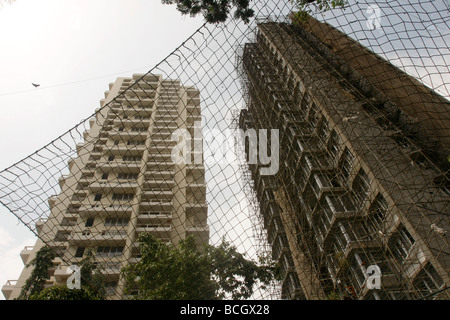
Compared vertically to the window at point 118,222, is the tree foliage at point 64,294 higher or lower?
lower

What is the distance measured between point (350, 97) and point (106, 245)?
859 cm

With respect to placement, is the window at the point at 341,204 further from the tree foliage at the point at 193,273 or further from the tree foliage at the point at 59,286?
the tree foliage at the point at 59,286

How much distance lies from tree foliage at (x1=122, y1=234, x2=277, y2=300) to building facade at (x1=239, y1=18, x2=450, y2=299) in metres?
0.99

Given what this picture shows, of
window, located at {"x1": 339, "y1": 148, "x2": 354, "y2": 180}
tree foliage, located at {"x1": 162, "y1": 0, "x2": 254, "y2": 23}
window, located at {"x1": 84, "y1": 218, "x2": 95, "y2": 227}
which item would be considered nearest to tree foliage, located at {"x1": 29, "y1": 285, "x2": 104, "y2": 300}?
tree foliage, located at {"x1": 162, "y1": 0, "x2": 254, "y2": 23}

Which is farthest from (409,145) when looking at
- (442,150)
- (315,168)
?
(315,168)

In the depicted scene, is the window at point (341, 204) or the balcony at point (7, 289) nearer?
the window at point (341, 204)

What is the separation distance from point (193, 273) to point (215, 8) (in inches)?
153

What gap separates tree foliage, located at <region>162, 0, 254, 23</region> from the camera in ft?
9.08

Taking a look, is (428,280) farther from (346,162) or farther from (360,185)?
(346,162)

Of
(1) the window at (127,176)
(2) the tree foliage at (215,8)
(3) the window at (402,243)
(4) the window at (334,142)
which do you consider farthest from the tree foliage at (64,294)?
(1) the window at (127,176)

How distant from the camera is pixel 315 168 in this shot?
662 centimetres

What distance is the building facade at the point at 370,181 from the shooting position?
11.6ft

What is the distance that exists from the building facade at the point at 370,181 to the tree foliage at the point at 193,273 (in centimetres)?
99
